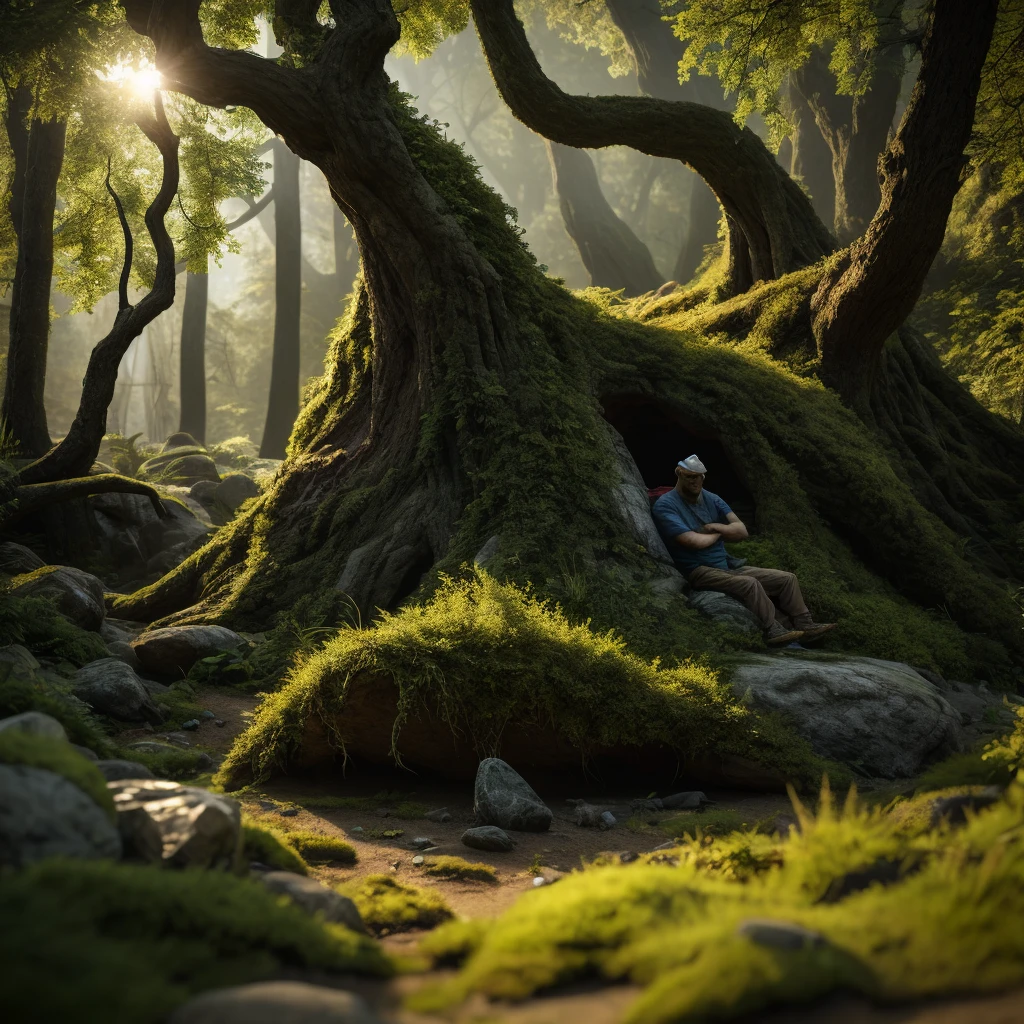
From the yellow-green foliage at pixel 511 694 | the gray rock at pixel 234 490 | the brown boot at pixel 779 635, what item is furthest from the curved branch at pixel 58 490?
the brown boot at pixel 779 635

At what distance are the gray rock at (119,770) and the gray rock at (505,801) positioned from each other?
2.40m

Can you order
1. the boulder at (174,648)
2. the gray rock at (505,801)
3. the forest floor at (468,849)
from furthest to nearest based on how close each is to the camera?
1. the boulder at (174,648)
2. the gray rock at (505,801)
3. the forest floor at (468,849)

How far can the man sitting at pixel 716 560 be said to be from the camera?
8.45 meters

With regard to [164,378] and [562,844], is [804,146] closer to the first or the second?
[562,844]

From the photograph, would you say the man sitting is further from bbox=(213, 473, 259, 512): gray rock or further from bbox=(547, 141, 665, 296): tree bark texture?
bbox=(547, 141, 665, 296): tree bark texture

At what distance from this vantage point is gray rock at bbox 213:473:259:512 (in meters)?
20.2

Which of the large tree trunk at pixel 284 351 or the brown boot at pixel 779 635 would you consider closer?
the brown boot at pixel 779 635

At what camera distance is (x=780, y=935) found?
8.41 ft

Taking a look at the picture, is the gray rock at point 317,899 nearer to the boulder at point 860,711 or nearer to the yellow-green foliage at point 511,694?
the yellow-green foliage at point 511,694

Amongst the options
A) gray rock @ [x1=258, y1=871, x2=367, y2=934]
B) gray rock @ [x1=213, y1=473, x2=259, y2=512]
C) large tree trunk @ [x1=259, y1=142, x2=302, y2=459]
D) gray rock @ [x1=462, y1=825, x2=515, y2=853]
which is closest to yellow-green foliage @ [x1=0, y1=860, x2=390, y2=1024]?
gray rock @ [x1=258, y1=871, x2=367, y2=934]

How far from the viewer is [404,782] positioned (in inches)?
265

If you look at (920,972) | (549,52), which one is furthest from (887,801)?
(549,52)

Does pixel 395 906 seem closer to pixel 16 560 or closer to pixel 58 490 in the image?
pixel 16 560

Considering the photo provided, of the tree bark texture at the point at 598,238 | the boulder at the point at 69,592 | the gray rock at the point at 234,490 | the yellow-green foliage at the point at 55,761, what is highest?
the tree bark texture at the point at 598,238
